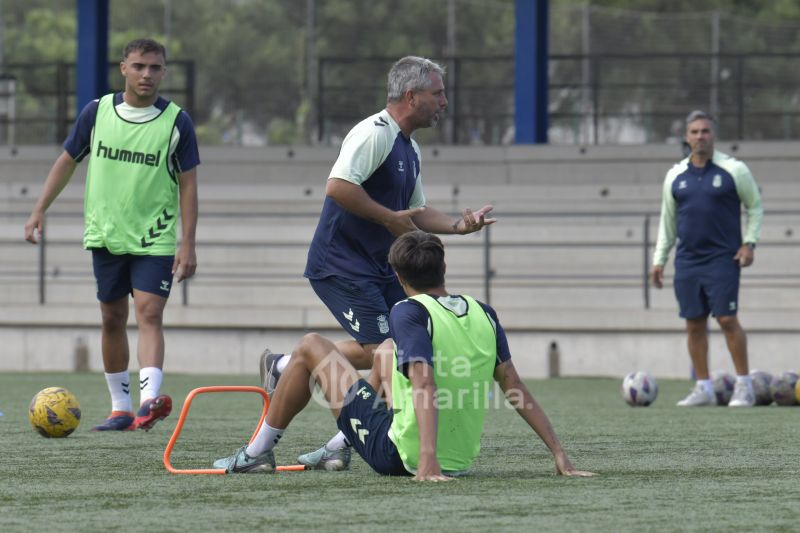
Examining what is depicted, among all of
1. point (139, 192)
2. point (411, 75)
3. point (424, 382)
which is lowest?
point (424, 382)

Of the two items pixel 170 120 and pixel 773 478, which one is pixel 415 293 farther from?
pixel 170 120

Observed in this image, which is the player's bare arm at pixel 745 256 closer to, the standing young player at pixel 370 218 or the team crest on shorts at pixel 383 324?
the standing young player at pixel 370 218

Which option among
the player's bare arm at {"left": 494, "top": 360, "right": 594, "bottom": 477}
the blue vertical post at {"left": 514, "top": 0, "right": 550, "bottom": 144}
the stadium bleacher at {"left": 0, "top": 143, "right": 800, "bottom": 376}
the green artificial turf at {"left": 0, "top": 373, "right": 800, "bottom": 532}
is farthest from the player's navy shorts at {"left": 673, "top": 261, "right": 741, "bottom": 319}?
the blue vertical post at {"left": 514, "top": 0, "right": 550, "bottom": 144}

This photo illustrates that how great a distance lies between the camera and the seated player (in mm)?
5035

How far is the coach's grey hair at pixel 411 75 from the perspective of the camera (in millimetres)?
5961

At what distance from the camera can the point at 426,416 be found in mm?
4938

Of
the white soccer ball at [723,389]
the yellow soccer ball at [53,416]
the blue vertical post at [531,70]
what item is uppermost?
the blue vertical post at [531,70]

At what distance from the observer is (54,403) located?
7168mm

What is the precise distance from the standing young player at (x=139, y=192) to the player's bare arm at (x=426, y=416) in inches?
109

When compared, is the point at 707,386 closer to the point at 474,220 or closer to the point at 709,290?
the point at 709,290

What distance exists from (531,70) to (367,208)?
1212 centimetres

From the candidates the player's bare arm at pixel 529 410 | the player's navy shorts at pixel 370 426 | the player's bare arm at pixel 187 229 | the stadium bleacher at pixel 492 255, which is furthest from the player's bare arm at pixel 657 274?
the player's navy shorts at pixel 370 426

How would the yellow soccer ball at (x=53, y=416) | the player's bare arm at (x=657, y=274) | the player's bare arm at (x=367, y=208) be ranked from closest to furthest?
the player's bare arm at (x=367, y=208) → the yellow soccer ball at (x=53, y=416) → the player's bare arm at (x=657, y=274)

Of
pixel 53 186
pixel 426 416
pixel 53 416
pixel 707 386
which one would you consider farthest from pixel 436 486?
pixel 707 386
